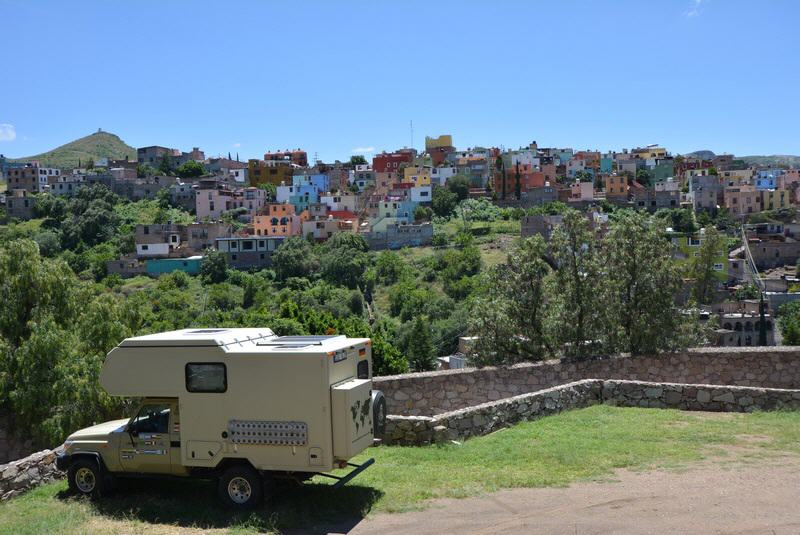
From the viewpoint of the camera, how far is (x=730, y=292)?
6688 centimetres

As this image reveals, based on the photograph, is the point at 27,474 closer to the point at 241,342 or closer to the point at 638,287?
the point at 241,342

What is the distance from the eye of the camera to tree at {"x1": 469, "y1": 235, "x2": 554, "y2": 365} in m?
16.0

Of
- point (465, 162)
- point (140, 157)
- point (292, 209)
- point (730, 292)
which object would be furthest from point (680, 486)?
point (140, 157)

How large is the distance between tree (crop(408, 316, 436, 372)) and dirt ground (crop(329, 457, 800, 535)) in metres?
34.7

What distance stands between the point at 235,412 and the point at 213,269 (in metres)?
75.7

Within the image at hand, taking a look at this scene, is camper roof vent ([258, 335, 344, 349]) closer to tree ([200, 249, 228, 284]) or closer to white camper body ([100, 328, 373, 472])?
white camper body ([100, 328, 373, 472])

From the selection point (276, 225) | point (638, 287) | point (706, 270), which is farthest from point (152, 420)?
point (276, 225)

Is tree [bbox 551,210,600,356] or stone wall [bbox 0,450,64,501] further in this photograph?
tree [bbox 551,210,600,356]

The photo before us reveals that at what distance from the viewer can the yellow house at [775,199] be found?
335 ft

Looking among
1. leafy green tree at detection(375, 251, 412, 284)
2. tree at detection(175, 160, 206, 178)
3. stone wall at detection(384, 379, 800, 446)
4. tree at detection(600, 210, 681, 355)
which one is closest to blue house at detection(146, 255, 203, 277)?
leafy green tree at detection(375, 251, 412, 284)

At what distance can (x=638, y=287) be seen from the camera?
628 inches

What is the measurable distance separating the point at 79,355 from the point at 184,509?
318 inches

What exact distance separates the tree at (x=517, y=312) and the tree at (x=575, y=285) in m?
0.32

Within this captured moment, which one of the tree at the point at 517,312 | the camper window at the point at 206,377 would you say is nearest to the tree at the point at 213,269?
the tree at the point at 517,312
